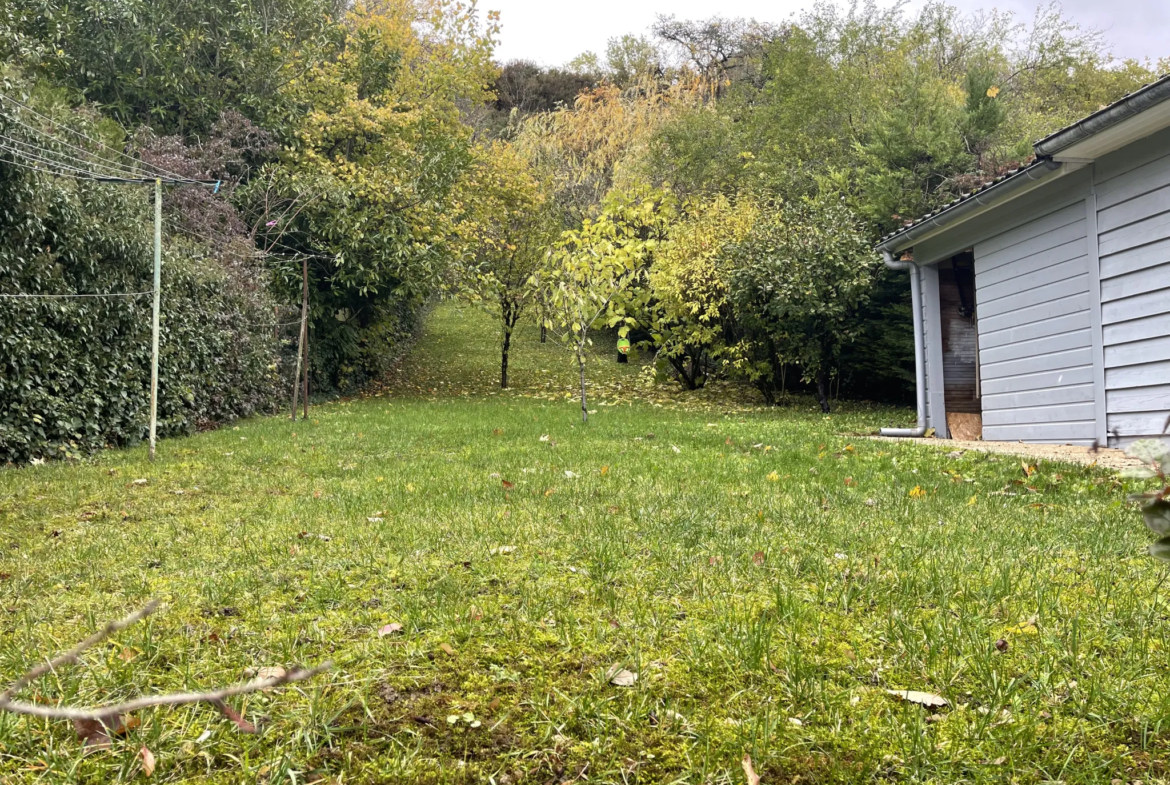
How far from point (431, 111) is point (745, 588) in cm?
1870

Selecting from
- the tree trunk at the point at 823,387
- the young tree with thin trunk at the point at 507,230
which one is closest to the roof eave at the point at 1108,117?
the tree trunk at the point at 823,387

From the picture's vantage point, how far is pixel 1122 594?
2650 mm

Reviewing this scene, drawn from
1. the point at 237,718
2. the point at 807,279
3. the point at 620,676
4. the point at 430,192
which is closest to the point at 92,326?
the point at 237,718

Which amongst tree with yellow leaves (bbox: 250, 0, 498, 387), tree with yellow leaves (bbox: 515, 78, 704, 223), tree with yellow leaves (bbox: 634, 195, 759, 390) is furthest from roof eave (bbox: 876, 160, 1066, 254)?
tree with yellow leaves (bbox: 515, 78, 704, 223)

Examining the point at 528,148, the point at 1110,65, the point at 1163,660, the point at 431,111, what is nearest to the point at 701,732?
the point at 1163,660

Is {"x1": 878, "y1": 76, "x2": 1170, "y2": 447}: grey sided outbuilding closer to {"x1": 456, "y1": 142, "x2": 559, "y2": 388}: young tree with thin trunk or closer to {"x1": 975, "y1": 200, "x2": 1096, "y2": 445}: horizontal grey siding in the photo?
{"x1": 975, "y1": 200, "x2": 1096, "y2": 445}: horizontal grey siding

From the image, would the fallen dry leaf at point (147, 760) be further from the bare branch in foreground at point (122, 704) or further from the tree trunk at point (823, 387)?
the tree trunk at point (823, 387)

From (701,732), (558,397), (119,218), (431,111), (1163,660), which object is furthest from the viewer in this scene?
(431,111)

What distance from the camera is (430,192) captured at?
15.9 m

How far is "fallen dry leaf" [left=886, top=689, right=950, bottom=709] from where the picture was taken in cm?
191

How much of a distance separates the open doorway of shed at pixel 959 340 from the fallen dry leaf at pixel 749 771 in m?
9.75

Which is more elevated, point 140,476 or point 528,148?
point 528,148

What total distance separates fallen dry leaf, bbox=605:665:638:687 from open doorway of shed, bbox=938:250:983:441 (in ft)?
31.3

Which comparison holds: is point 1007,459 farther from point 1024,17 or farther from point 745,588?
point 1024,17
